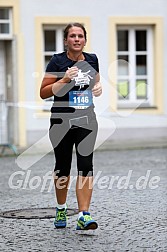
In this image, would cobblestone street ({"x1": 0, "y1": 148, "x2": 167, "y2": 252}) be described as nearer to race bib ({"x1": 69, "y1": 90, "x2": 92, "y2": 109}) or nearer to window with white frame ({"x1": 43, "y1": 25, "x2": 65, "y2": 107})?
race bib ({"x1": 69, "y1": 90, "x2": 92, "y2": 109})

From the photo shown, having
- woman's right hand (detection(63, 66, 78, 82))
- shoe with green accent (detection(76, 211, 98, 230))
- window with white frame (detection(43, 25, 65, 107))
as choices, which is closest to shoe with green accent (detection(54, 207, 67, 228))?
shoe with green accent (detection(76, 211, 98, 230))

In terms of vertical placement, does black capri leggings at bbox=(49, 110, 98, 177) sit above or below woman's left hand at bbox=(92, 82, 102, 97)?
below

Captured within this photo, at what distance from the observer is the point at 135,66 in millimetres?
21125

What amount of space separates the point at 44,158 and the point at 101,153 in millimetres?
1537

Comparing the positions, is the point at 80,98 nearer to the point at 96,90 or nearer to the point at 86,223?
the point at 96,90

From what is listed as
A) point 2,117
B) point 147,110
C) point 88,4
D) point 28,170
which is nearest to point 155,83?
point 147,110

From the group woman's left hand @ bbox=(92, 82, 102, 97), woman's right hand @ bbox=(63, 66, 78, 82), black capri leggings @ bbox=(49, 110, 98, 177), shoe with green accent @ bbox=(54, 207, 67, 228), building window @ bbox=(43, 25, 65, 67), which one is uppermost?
building window @ bbox=(43, 25, 65, 67)

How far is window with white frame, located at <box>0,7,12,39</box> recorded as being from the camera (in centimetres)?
1967

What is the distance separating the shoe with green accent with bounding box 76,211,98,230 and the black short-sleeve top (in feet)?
3.28

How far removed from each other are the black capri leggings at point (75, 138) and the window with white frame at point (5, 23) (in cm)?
1206

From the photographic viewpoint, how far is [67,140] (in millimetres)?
7895

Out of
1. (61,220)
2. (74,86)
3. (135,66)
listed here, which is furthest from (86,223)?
(135,66)

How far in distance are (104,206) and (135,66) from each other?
39.2 feet

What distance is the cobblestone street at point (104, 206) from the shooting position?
716 cm
